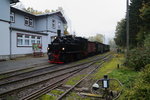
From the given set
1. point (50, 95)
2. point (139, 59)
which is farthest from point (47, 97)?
point (139, 59)

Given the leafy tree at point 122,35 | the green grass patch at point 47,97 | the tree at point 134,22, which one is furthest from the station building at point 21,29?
the tree at point 134,22

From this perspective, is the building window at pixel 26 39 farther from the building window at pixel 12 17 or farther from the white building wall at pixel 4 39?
the building window at pixel 12 17

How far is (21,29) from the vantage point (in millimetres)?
15922

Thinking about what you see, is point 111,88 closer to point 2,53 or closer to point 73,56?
point 73,56

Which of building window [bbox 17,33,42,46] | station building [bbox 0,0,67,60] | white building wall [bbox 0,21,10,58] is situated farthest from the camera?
building window [bbox 17,33,42,46]

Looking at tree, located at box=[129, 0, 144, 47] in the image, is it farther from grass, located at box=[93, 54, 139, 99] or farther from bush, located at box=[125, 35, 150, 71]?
grass, located at box=[93, 54, 139, 99]

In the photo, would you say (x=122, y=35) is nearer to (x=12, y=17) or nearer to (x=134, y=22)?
(x=134, y=22)

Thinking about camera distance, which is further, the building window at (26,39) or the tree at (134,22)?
the tree at (134,22)

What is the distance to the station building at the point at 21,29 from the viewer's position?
46.0ft

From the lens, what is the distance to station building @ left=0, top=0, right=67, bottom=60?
14.0 metres

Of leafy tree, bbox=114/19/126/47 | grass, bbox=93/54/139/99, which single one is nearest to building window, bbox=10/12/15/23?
grass, bbox=93/54/139/99

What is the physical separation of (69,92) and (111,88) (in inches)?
67.5

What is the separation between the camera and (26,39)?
1709 cm

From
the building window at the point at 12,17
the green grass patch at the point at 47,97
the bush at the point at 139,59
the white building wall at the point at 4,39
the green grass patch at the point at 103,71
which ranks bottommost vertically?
the green grass patch at the point at 47,97
